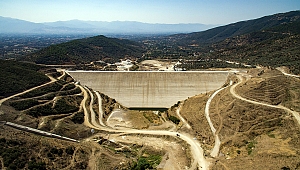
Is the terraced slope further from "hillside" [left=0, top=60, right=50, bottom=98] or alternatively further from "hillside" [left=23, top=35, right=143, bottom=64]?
"hillside" [left=23, top=35, right=143, bottom=64]

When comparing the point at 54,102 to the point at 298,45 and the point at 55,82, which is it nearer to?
the point at 55,82

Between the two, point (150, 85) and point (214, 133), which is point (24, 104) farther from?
point (214, 133)

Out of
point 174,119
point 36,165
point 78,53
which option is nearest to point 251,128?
point 174,119

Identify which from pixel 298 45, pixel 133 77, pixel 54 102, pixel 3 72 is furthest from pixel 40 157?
pixel 298 45

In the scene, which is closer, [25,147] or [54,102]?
[25,147]

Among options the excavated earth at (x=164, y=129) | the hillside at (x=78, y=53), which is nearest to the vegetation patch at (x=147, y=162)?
the excavated earth at (x=164, y=129)
